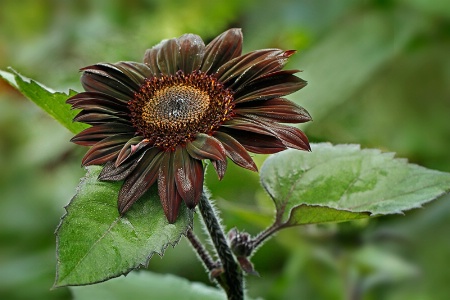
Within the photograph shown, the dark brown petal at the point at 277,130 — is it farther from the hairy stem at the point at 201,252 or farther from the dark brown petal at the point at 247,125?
the hairy stem at the point at 201,252

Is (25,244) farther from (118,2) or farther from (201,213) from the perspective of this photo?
(201,213)

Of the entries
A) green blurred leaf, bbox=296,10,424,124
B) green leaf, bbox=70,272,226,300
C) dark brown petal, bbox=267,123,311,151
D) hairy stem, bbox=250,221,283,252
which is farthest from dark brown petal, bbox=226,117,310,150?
green blurred leaf, bbox=296,10,424,124

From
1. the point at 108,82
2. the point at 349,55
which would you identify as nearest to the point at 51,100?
the point at 108,82

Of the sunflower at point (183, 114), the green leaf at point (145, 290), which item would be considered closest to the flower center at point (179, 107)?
the sunflower at point (183, 114)

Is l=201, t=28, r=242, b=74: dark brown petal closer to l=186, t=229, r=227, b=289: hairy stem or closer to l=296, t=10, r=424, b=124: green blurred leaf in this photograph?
l=186, t=229, r=227, b=289: hairy stem

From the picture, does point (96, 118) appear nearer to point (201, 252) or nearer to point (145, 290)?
point (201, 252)

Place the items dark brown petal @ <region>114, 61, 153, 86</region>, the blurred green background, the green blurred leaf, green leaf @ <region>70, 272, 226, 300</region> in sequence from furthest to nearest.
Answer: the green blurred leaf < the blurred green background < green leaf @ <region>70, 272, 226, 300</region> < dark brown petal @ <region>114, 61, 153, 86</region>
